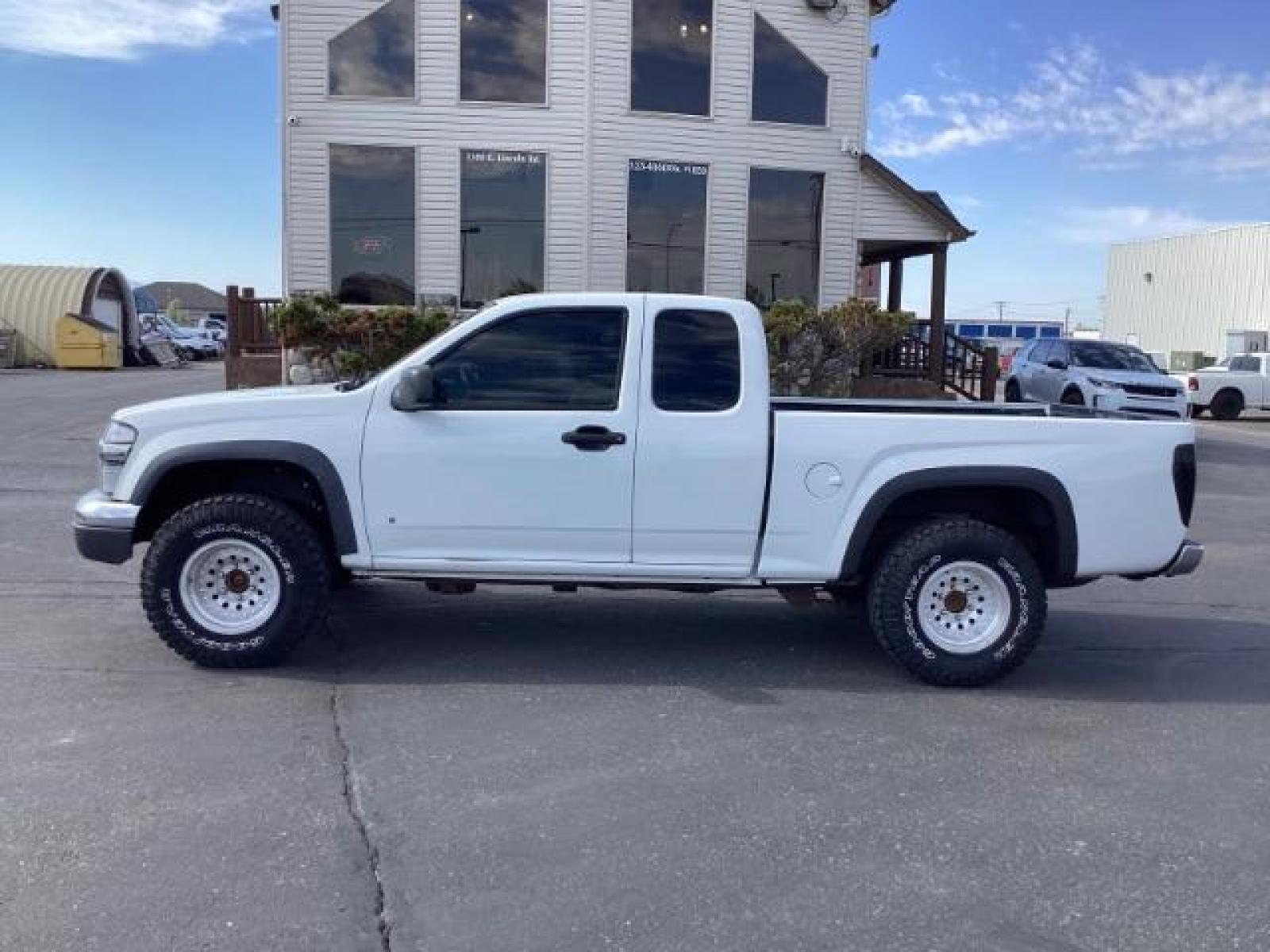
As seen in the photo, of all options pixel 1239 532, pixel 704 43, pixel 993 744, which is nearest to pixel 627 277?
pixel 704 43

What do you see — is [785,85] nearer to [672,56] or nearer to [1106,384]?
[672,56]

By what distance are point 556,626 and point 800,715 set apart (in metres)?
1.90

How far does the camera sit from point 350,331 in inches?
579

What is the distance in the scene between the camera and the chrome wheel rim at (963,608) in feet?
18.3

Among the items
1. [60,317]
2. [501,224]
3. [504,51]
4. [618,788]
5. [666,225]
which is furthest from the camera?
[60,317]

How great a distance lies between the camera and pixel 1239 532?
417 inches

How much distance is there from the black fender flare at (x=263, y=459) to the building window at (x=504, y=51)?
1191cm

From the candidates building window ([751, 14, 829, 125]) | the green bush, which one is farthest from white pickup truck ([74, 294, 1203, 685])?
building window ([751, 14, 829, 125])

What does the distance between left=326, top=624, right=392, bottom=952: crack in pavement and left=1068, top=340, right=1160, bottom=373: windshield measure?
1650 centimetres

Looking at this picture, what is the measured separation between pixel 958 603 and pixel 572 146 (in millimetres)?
12190

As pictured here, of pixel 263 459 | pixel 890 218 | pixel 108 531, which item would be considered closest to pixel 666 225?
pixel 890 218

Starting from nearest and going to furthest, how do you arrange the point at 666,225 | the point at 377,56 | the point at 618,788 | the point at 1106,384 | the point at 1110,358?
the point at 618,788 < the point at 377,56 < the point at 666,225 < the point at 1106,384 < the point at 1110,358

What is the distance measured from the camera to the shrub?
14.9 meters

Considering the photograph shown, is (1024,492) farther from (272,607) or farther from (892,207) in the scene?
(892,207)
